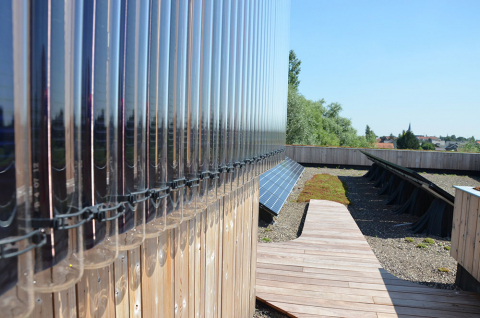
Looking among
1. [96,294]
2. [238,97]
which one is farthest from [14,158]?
[238,97]

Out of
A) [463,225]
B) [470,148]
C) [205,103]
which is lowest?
[463,225]

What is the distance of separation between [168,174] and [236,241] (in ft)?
5.52

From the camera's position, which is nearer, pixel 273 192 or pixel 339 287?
pixel 339 287

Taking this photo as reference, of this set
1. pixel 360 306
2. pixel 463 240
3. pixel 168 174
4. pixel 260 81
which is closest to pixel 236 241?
pixel 260 81

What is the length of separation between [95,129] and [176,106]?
0.56 meters

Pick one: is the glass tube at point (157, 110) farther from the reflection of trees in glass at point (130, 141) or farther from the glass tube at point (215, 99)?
the glass tube at point (215, 99)

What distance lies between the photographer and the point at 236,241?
2955 mm

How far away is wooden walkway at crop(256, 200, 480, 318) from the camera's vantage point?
14.0 ft

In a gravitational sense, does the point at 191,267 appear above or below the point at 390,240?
above

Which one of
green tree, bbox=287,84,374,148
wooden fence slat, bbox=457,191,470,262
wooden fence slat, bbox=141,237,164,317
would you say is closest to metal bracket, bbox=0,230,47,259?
wooden fence slat, bbox=141,237,164,317

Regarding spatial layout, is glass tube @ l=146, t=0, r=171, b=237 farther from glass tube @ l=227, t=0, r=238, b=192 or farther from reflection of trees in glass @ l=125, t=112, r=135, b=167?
glass tube @ l=227, t=0, r=238, b=192

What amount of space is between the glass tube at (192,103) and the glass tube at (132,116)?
0.43 metres

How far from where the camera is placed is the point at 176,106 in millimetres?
1437

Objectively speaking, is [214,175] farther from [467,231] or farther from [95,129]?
[467,231]
